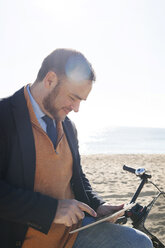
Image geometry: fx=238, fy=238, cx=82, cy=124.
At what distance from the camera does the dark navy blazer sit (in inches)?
54.6

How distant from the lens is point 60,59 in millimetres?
1799

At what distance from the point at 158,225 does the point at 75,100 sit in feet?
4.12

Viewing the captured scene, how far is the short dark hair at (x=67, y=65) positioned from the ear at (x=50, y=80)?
0.11 ft

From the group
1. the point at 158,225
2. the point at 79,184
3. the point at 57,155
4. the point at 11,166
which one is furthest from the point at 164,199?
the point at 11,166

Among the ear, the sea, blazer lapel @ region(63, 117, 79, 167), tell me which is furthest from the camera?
the sea

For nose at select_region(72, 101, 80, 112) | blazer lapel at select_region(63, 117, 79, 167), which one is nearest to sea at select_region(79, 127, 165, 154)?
blazer lapel at select_region(63, 117, 79, 167)

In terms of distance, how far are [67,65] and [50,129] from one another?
51cm

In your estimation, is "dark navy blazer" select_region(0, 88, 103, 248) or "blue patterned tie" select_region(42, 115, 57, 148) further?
"blue patterned tie" select_region(42, 115, 57, 148)

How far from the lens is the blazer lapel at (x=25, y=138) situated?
4.90 feet

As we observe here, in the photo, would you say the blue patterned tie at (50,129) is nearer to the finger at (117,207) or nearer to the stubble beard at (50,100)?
the stubble beard at (50,100)

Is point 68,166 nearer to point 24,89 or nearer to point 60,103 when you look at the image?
point 60,103

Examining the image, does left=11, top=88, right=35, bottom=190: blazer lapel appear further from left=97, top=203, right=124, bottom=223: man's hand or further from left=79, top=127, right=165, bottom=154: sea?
left=79, top=127, right=165, bottom=154: sea

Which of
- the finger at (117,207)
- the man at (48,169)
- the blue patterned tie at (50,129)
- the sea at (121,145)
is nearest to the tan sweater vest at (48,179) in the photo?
the man at (48,169)

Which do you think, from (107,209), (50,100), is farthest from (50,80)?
(107,209)
